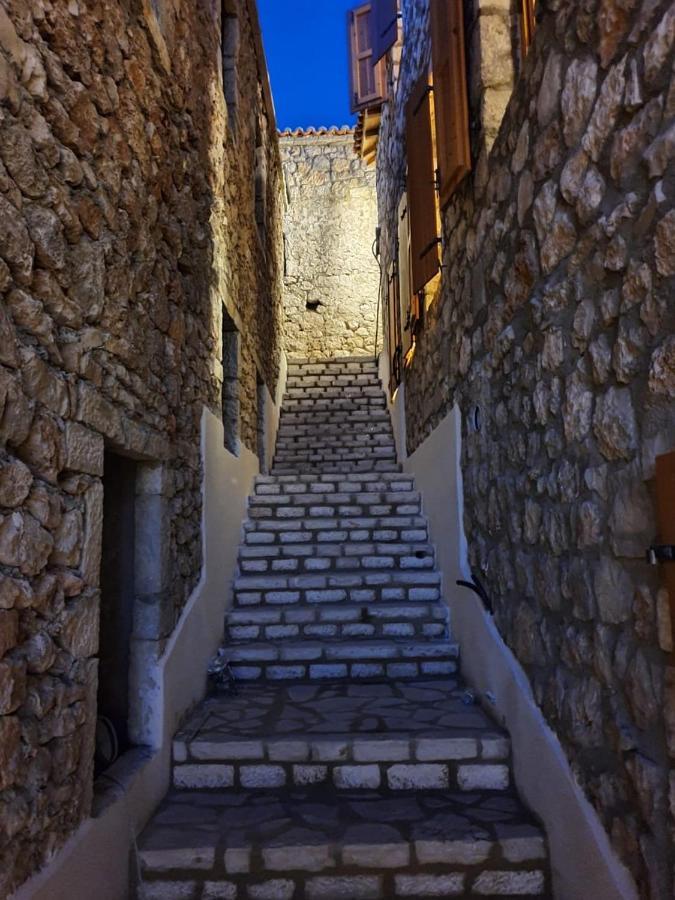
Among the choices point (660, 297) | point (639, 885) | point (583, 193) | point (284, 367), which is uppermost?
point (284, 367)

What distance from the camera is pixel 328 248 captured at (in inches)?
525

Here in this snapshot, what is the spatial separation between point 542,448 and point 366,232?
1179 centimetres

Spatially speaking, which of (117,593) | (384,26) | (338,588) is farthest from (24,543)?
(384,26)

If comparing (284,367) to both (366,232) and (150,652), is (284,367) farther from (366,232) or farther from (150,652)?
(150,652)

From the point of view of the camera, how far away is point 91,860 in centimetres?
212

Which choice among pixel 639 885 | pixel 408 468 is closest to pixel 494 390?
pixel 639 885

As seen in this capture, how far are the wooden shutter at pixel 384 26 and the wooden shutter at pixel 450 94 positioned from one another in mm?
4697

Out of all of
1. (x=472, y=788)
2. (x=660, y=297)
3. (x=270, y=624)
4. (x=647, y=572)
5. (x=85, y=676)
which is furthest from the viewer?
(x=270, y=624)

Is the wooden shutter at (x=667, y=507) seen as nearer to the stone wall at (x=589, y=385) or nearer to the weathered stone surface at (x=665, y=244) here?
the stone wall at (x=589, y=385)

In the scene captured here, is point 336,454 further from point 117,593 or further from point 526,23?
point 526,23

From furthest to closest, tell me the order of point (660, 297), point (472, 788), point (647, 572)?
point (472, 788) < point (647, 572) < point (660, 297)

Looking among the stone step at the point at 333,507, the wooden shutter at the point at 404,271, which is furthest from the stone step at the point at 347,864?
the wooden shutter at the point at 404,271

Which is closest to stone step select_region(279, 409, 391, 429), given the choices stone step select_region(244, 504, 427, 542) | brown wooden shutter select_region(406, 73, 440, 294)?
stone step select_region(244, 504, 427, 542)

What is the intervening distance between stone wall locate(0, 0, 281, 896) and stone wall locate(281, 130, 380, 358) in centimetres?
912
